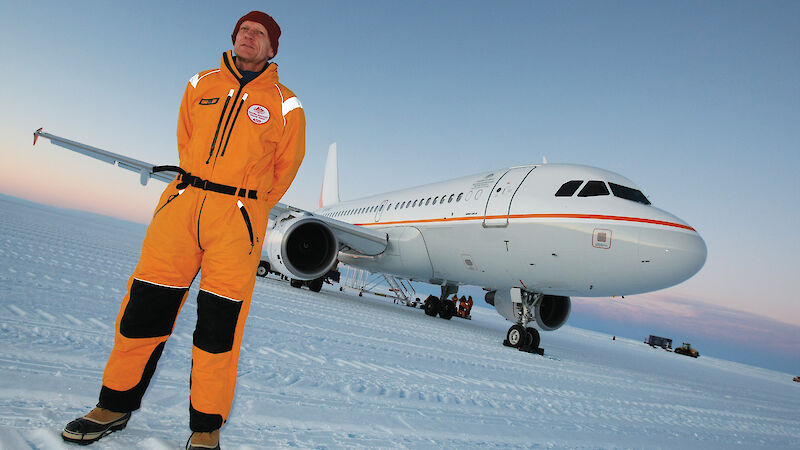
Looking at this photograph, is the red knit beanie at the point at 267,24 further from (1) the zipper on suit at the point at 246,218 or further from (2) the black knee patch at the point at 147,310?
(2) the black knee patch at the point at 147,310

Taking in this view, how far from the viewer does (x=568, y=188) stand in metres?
6.23

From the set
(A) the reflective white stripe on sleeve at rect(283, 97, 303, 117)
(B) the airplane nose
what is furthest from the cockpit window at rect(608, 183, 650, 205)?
(A) the reflective white stripe on sleeve at rect(283, 97, 303, 117)

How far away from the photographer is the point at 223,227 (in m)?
1.65

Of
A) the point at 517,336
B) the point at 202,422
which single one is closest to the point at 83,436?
the point at 202,422

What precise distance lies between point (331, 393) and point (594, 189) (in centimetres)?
496

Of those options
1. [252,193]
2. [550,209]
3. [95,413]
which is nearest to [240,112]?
[252,193]

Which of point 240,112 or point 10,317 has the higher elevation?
point 240,112

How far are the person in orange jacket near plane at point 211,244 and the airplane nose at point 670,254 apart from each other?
4946 mm

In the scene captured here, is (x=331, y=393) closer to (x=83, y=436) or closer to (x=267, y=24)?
(x=83, y=436)

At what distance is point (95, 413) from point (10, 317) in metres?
1.80

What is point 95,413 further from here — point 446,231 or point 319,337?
point 446,231

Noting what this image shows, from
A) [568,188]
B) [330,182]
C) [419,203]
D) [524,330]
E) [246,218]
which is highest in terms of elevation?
[330,182]

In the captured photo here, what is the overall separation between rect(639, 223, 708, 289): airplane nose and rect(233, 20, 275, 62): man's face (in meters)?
5.06

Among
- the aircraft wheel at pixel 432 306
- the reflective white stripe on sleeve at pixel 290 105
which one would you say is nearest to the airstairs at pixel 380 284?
the aircraft wheel at pixel 432 306
